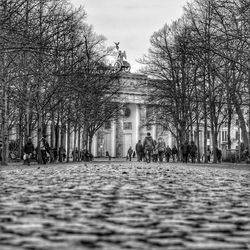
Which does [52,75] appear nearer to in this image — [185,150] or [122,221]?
[185,150]

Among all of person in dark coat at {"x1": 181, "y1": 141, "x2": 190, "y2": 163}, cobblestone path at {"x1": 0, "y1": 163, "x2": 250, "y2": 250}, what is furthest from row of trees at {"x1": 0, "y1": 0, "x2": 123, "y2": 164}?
cobblestone path at {"x1": 0, "y1": 163, "x2": 250, "y2": 250}

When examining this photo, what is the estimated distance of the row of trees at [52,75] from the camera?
23.7 meters

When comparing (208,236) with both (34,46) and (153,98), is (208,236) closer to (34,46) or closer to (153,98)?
(34,46)

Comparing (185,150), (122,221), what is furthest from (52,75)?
(122,221)

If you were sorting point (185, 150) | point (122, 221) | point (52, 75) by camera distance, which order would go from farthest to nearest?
point (185, 150), point (52, 75), point (122, 221)

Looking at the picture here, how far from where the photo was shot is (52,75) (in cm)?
2759

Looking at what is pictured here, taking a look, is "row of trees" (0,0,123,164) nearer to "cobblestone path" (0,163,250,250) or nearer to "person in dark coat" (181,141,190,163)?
"person in dark coat" (181,141,190,163)

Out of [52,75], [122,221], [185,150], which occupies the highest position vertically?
[52,75]

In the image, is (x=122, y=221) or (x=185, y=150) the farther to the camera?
(x=185, y=150)

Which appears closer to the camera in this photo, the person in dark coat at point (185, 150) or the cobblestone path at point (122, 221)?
the cobblestone path at point (122, 221)

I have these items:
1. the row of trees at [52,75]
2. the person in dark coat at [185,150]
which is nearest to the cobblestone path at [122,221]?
the row of trees at [52,75]

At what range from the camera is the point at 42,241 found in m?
4.45

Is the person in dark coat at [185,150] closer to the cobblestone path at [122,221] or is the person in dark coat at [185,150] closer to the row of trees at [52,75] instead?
the row of trees at [52,75]

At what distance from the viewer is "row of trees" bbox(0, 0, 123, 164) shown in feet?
77.9
